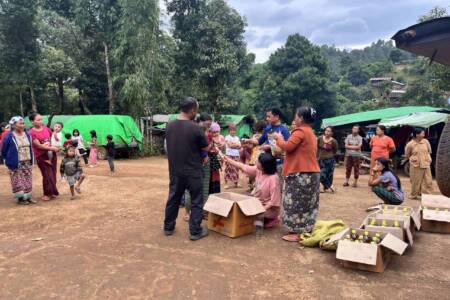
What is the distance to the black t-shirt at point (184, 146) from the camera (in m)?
4.30

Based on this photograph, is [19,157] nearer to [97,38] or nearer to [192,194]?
[192,194]

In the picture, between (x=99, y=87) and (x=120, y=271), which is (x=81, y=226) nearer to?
(x=120, y=271)

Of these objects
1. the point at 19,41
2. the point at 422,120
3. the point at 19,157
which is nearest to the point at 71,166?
the point at 19,157

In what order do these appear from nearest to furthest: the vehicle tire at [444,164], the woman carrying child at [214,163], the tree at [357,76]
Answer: the vehicle tire at [444,164] < the woman carrying child at [214,163] < the tree at [357,76]

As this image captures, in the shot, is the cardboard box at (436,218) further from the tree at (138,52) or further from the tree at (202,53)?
the tree at (202,53)

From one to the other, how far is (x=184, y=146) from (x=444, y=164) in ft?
8.84

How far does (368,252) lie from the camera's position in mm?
3479

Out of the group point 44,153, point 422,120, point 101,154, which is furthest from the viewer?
point 101,154

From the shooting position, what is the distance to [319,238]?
13.8 feet

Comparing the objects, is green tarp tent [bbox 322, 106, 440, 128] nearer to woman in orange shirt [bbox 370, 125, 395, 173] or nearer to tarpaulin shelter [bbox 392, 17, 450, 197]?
woman in orange shirt [bbox 370, 125, 395, 173]

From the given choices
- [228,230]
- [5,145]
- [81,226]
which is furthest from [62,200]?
[228,230]

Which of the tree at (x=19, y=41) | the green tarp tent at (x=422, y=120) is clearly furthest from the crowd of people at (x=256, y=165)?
the tree at (x=19, y=41)

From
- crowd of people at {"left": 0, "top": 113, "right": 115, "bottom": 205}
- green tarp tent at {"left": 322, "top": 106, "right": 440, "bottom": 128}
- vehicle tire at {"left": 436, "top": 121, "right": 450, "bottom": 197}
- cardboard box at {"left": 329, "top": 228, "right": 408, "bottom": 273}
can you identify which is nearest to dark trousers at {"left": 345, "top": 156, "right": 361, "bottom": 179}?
cardboard box at {"left": 329, "top": 228, "right": 408, "bottom": 273}

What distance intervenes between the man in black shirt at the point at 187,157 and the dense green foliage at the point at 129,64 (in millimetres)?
11433
